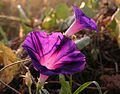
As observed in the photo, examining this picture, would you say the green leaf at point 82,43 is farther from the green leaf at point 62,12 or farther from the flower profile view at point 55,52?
the green leaf at point 62,12

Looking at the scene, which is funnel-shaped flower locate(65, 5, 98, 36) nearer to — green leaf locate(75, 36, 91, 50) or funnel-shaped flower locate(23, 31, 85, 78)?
funnel-shaped flower locate(23, 31, 85, 78)

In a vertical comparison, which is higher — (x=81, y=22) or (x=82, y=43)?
(x=81, y=22)

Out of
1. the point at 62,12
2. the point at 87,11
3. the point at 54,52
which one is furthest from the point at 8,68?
the point at 62,12

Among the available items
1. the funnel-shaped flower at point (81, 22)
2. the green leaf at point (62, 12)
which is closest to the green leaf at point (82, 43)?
the funnel-shaped flower at point (81, 22)

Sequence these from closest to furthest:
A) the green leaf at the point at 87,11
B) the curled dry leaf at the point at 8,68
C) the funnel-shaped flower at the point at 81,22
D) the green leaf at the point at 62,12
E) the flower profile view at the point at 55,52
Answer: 1. the flower profile view at the point at 55,52
2. the funnel-shaped flower at the point at 81,22
3. the curled dry leaf at the point at 8,68
4. the green leaf at the point at 87,11
5. the green leaf at the point at 62,12

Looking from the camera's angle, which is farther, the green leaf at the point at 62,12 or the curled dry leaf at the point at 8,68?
the green leaf at the point at 62,12

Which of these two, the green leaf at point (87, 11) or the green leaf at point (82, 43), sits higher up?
the green leaf at point (87, 11)

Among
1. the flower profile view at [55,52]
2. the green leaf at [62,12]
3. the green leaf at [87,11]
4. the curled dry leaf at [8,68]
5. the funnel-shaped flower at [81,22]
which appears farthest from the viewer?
the green leaf at [62,12]

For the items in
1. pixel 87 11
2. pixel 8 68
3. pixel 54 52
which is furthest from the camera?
pixel 87 11

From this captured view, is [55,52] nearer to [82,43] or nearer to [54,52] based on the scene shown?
[54,52]

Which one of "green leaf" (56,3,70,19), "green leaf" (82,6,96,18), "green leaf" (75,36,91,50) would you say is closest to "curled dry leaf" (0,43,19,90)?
"green leaf" (75,36,91,50)
